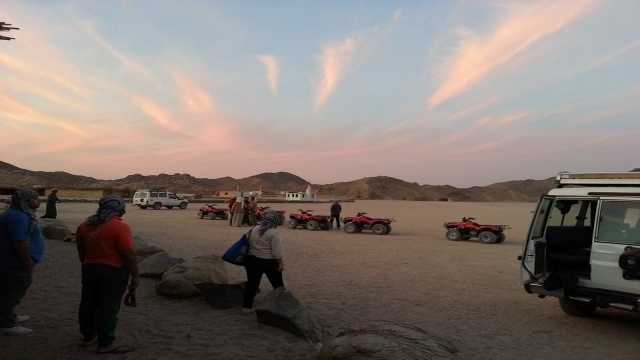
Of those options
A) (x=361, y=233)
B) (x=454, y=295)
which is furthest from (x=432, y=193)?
(x=454, y=295)

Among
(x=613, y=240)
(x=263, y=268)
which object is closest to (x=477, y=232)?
(x=613, y=240)

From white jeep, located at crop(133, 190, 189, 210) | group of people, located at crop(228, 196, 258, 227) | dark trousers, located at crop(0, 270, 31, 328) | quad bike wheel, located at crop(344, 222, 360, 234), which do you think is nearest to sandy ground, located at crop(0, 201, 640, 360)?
dark trousers, located at crop(0, 270, 31, 328)

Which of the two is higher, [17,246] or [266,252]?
[17,246]

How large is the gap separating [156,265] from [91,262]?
17.3 feet

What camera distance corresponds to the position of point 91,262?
5.22 meters

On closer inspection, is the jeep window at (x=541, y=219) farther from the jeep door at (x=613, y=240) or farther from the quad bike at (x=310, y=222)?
the quad bike at (x=310, y=222)

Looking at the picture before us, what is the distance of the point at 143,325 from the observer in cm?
687

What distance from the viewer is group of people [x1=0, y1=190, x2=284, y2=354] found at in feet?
17.1

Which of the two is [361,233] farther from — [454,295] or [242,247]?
[242,247]

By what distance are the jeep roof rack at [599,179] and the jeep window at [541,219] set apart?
0.43 meters

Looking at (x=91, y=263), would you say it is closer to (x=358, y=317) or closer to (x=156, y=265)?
(x=358, y=317)

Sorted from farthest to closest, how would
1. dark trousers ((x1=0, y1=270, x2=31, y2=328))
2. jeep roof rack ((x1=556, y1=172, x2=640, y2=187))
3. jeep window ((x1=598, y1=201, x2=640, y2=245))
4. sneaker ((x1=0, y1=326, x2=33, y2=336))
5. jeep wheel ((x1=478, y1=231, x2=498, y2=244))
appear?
jeep wheel ((x1=478, y1=231, x2=498, y2=244)) < jeep roof rack ((x1=556, y1=172, x2=640, y2=187)) < jeep window ((x1=598, y1=201, x2=640, y2=245)) < sneaker ((x1=0, y1=326, x2=33, y2=336)) < dark trousers ((x1=0, y1=270, x2=31, y2=328))

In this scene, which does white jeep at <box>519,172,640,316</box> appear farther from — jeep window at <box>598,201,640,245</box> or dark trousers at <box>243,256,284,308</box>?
dark trousers at <box>243,256,284,308</box>

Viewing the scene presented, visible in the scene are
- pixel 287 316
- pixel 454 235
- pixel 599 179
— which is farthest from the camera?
pixel 454 235
